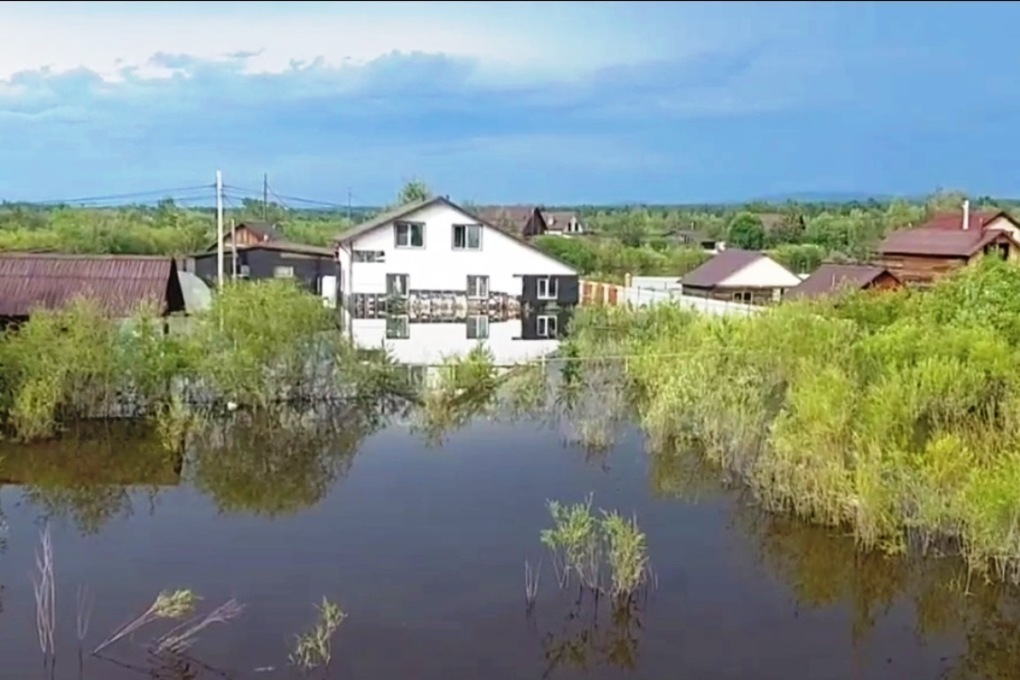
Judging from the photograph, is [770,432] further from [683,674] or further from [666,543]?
[683,674]

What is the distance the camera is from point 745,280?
20.9 m

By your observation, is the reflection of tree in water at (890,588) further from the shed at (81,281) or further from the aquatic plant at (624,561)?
the shed at (81,281)

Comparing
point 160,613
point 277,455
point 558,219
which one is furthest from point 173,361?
point 558,219

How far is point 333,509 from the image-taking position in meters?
7.46

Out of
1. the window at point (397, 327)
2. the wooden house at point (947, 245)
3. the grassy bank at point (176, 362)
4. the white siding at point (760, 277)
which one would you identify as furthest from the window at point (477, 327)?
the wooden house at point (947, 245)

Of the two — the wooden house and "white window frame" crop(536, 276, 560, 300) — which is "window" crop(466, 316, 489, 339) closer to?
"white window frame" crop(536, 276, 560, 300)

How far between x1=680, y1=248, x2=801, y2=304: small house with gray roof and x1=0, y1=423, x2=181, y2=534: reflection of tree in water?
13.6 meters

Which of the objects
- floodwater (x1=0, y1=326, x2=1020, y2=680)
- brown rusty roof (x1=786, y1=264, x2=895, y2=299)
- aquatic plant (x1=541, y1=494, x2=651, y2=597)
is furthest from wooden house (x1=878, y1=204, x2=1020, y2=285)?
aquatic plant (x1=541, y1=494, x2=651, y2=597)

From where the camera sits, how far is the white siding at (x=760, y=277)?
20.8 metres

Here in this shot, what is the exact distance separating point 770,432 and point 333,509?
3385 mm

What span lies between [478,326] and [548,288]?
3.35 meters

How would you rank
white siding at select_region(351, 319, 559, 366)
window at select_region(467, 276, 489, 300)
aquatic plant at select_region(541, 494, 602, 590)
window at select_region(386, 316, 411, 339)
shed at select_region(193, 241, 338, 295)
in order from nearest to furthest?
aquatic plant at select_region(541, 494, 602, 590) < white siding at select_region(351, 319, 559, 366) < window at select_region(386, 316, 411, 339) < window at select_region(467, 276, 489, 300) < shed at select_region(193, 241, 338, 295)

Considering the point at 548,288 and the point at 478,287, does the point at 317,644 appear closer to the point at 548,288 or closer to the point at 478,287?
the point at 478,287

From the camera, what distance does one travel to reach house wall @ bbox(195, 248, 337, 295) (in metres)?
21.8
